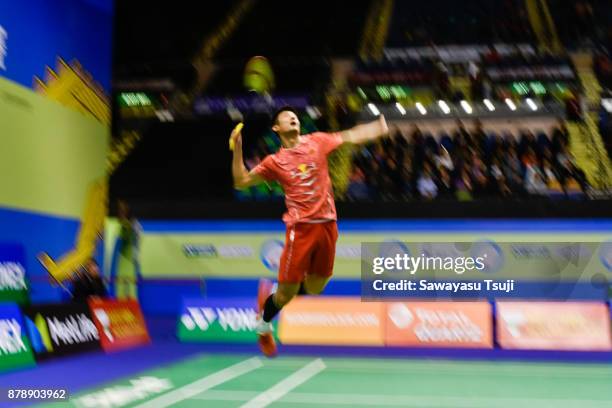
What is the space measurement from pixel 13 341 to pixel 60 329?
0.93 metres

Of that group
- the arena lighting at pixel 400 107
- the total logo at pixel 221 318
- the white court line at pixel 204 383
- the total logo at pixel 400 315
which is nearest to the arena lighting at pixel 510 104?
the arena lighting at pixel 400 107

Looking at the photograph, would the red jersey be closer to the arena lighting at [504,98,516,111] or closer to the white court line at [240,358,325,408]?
the white court line at [240,358,325,408]

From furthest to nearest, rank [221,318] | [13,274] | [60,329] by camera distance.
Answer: [221,318] < [13,274] < [60,329]

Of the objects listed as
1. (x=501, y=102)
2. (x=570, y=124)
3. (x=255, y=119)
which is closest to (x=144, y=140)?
(x=255, y=119)

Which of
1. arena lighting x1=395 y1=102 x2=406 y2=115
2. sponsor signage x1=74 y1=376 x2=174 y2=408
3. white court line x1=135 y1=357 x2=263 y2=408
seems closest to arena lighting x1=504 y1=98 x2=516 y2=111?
arena lighting x1=395 y1=102 x2=406 y2=115

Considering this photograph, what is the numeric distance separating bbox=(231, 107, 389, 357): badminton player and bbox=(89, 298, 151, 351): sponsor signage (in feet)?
13.5

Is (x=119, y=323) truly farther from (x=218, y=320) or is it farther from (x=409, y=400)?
(x=409, y=400)

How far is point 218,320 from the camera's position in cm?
1000

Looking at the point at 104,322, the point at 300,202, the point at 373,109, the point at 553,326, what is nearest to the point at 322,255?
the point at 300,202

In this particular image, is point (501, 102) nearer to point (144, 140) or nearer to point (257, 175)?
point (144, 140)

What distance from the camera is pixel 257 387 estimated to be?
5.96m

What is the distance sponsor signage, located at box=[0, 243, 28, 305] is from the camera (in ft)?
30.2

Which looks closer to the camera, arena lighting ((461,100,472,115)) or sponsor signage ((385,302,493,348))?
sponsor signage ((385,302,493,348))

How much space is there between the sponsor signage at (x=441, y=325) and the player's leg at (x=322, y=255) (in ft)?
14.1
